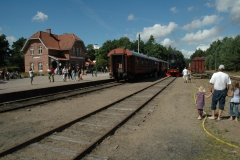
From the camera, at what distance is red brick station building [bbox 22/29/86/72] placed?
42.9 metres

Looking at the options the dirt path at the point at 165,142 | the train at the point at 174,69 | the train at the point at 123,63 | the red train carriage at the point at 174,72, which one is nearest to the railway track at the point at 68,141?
the dirt path at the point at 165,142

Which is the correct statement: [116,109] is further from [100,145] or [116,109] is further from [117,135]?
[100,145]

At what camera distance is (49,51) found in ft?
141

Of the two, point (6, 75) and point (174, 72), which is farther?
point (174, 72)

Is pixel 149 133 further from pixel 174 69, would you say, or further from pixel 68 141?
pixel 174 69

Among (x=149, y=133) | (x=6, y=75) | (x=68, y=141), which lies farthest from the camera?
(x=6, y=75)

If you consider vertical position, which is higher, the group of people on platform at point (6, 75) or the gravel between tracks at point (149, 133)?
the group of people on platform at point (6, 75)

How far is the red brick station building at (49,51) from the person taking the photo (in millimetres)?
42938

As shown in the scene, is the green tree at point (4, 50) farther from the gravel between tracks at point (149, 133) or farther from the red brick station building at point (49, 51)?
the gravel between tracks at point (149, 133)

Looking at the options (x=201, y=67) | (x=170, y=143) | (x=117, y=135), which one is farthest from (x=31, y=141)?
(x=201, y=67)

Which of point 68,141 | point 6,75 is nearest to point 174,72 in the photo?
point 6,75

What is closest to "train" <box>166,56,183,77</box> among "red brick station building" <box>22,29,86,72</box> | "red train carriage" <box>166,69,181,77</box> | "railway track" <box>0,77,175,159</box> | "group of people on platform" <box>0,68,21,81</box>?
"red train carriage" <box>166,69,181,77</box>

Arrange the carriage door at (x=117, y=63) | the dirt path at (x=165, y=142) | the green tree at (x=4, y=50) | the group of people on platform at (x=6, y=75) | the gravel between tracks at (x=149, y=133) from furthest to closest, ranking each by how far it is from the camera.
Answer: the green tree at (x=4, y=50), the group of people on platform at (x=6, y=75), the carriage door at (x=117, y=63), the gravel between tracks at (x=149, y=133), the dirt path at (x=165, y=142)

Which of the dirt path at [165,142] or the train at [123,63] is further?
the train at [123,63]
